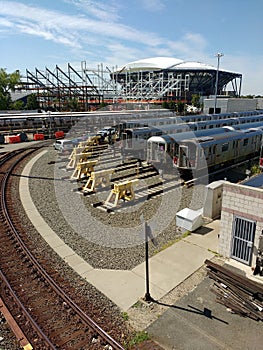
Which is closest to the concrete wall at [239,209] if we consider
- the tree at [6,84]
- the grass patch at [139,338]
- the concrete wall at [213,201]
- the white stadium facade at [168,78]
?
the concrete wall at [213,201]

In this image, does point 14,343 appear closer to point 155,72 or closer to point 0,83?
point 0,83

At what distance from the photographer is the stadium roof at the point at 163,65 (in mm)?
114250

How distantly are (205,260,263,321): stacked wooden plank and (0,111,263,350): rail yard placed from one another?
2.24 metres

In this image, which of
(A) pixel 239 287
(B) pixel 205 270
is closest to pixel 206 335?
(A) pixel 239 287

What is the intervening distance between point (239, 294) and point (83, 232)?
6382mm

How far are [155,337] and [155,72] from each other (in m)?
119

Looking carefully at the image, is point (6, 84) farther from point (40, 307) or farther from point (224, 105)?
point (40, 307)

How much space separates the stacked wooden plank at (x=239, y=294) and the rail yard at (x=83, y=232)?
2.24 metres

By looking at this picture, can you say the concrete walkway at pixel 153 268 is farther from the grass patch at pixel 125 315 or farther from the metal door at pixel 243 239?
the metal door at pixel 243 239

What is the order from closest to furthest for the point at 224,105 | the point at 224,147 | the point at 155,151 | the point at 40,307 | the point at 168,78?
the point at 40,307 < the point at 224,147 < the point at 155,151 < the point at 224,105 < the point at 168,78

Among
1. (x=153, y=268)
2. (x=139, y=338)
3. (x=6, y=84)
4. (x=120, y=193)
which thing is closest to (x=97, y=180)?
(x=120, y=193)

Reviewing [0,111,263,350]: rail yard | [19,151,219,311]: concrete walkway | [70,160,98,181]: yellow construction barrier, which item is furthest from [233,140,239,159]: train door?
[19,151,219,311]: concrete walkway

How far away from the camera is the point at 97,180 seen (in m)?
16.9

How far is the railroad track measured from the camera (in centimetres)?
629
